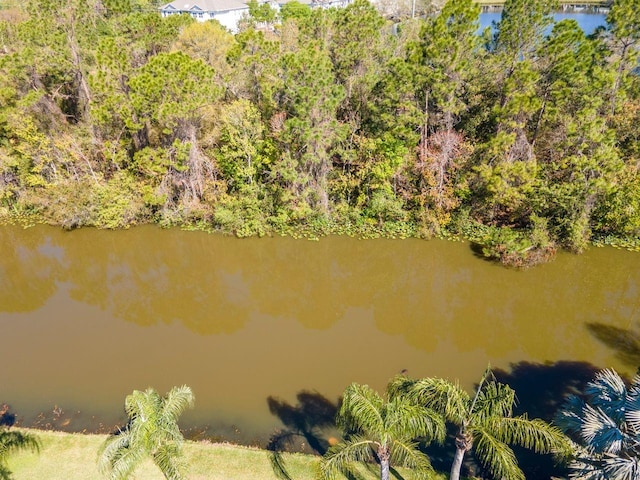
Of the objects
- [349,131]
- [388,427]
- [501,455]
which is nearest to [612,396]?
[501,455]

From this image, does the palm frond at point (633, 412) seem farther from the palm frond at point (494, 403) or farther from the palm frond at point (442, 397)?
the palm frond at point (442, 397)

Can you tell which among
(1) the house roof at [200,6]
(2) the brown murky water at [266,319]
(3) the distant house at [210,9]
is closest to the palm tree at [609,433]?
(2) the brown murky water at [266,319]

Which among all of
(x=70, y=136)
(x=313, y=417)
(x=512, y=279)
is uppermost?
(x=70, y=136)

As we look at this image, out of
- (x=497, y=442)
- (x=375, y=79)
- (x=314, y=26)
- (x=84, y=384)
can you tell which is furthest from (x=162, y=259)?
(x=497, y=442)

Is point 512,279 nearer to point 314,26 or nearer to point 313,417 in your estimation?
point 313,417

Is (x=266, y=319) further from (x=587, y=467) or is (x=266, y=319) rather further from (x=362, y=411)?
(x=587, y=467)
